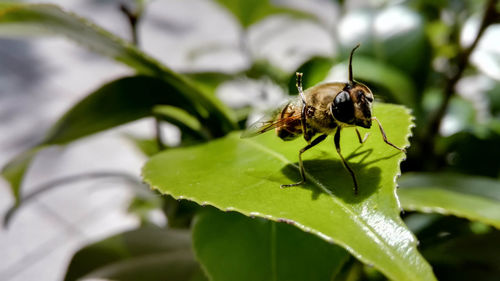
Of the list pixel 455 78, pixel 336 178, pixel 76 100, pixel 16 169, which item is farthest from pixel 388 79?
pixel 76 100

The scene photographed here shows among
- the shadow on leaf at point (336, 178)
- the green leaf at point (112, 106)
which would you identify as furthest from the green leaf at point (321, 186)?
the green leaf at point (112, 106)

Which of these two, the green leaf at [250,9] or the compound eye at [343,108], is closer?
the compound eye at [343,108]

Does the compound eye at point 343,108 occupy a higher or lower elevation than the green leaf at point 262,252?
higher

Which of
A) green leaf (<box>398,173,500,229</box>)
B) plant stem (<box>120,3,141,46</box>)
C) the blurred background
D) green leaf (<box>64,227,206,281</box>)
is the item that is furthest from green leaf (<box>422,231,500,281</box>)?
plant stem (<box>120,3,141,46</box>)

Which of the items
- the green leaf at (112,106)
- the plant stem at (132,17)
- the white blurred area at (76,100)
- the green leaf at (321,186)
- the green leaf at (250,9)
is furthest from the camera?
the white blurred area at (76,100)

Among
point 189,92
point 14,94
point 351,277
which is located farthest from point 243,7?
point 14,94

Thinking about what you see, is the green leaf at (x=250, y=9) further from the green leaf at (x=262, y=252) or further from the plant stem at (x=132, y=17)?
the green leaf at (x=262, y=252)

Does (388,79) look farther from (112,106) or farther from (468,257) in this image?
(112,106)

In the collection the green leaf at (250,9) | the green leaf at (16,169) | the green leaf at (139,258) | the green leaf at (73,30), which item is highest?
the green leaf at (73,30)

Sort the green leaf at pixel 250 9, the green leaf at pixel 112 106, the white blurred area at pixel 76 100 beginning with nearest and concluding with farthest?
1. the green leaf at pixel 112 106
2. the green leaf at pixel 250 9
3. the white blurred area at pixel 76 100
